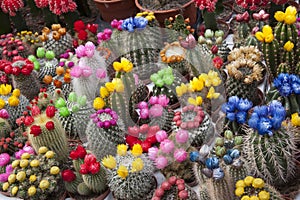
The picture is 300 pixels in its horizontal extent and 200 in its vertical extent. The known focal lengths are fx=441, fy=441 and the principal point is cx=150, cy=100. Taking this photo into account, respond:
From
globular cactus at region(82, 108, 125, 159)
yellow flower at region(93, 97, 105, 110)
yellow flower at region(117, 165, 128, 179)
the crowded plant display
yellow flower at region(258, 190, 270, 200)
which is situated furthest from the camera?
yellow flower at region(93, 97, 105, 110)

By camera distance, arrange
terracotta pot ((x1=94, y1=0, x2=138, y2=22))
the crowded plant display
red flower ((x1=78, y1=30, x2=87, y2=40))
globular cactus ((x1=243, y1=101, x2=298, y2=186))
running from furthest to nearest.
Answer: terracotta pot ((x1=94, y1=0, x2=138, y2=22)) < red flower ((x1=78, y1=30, x2=87, y2=40)) < the crowded plant display < globular cactus ((x1=243, y1=101, x2=298, y2=186))

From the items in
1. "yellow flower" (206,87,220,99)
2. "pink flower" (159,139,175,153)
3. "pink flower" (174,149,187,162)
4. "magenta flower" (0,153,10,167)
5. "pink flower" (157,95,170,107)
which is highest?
"yellow flower" (206,87,220,99)

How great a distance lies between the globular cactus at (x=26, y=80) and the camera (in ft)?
12.5

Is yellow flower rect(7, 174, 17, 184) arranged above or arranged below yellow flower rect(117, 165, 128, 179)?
below

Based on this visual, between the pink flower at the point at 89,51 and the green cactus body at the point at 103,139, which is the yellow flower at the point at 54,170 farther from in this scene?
the pink flower at the point at 89,51

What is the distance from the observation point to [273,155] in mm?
2535

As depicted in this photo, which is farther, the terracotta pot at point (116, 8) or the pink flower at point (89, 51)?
the terracotta pot at point (116, 8)

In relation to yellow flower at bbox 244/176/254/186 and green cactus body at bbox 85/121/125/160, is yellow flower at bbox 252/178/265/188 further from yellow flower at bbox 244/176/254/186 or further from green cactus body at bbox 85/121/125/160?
green cactus body at bbox 85/121/125/160

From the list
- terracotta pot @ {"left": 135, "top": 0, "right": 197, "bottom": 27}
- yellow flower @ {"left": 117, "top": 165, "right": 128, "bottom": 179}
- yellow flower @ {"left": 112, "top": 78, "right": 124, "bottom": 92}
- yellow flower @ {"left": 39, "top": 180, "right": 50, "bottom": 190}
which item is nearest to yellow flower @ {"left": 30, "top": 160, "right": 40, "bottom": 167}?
yellow flower @ {"left": 39, "top": 180, "right": 50, "bottom": 190}

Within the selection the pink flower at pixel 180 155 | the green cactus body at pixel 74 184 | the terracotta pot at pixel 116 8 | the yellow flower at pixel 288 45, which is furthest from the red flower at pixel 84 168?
the terracotta pot at pixel 116 8

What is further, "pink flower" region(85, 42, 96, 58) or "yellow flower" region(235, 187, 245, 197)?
"pink flower" region(85, 42, 96, 58)

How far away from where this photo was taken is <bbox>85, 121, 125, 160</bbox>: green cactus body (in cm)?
304

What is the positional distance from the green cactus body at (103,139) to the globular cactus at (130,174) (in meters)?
0.20

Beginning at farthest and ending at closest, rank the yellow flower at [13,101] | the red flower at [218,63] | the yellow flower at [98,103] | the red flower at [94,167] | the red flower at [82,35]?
the red flower at [82,35], the yellow flower at [13,101], the red flower at [218,63], the yellow flower at [98,103], the red flower at [94,167]
